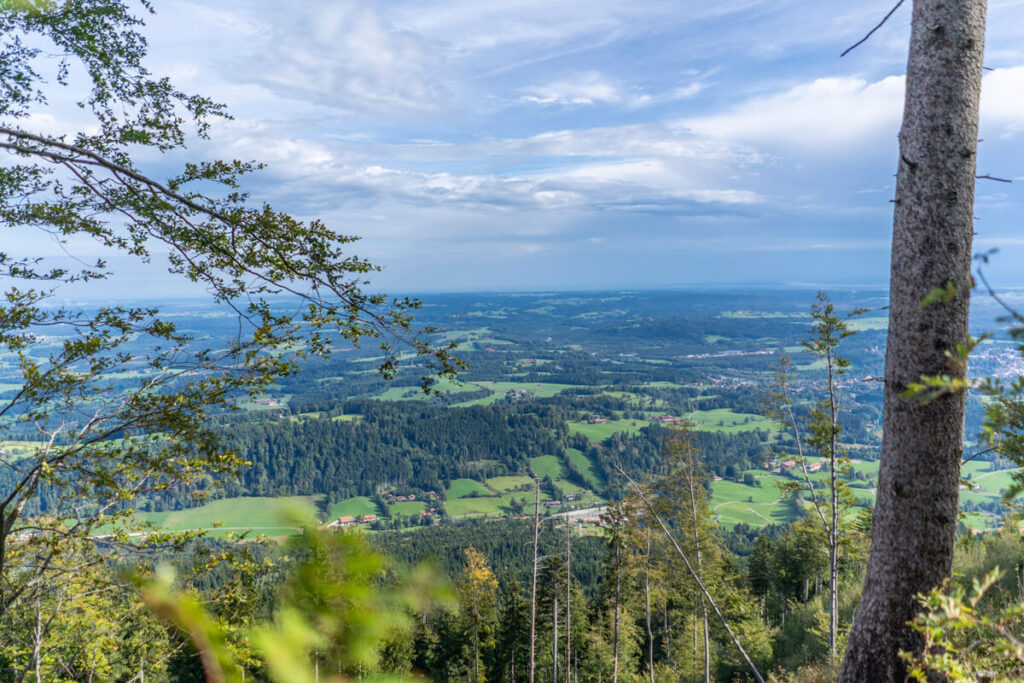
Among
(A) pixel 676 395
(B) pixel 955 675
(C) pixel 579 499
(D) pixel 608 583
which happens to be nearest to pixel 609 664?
(D) pixel 608 583

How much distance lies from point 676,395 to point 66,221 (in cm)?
13298

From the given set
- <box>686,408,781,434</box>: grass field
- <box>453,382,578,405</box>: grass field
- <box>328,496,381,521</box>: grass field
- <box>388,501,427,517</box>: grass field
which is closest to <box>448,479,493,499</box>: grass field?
<box>388,501,427,517</box>: grass field

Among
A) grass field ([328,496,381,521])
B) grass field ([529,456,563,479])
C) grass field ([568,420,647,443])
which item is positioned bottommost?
grass field ([328,496,381,521])

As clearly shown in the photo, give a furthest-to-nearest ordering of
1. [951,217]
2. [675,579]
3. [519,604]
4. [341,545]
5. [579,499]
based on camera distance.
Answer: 1. [579,499]
2. [519,604]
3. [675,579]
4. [951,217]
5. [341,545]

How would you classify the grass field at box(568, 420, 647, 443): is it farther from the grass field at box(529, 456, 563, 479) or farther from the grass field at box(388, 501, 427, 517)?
the grass field at box(388, 501, 427, 517)

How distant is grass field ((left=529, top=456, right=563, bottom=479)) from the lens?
92.2 meters

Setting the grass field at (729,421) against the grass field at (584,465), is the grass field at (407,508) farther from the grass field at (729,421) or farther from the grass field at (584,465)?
the grass field at (729,421)

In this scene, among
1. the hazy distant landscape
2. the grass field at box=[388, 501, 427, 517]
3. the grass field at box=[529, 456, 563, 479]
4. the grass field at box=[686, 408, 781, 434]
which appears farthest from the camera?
the grass field at box=[686, 408, 781, 434]

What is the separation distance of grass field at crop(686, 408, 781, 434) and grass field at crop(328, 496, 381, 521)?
181 feet

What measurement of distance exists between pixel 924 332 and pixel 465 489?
91.4 m

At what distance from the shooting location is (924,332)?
9.53ft

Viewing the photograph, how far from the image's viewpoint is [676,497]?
49.2 ft

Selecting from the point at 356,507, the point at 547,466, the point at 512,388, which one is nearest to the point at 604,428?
the point at 547,466

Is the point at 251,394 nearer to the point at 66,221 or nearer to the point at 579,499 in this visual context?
the point at 66,221
